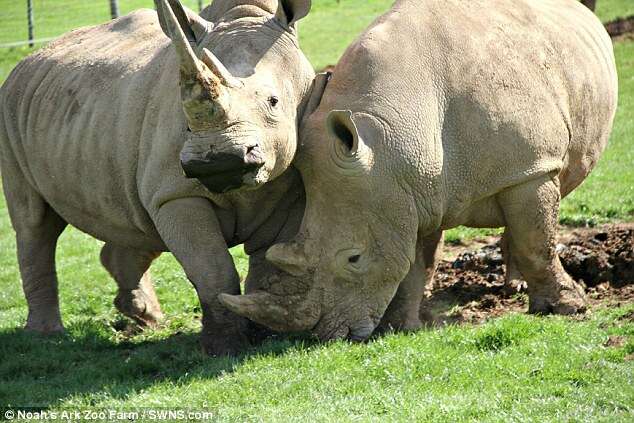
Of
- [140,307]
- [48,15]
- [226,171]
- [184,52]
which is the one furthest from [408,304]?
[48,15]

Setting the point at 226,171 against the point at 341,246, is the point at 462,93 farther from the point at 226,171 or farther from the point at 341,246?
the point at 226,171

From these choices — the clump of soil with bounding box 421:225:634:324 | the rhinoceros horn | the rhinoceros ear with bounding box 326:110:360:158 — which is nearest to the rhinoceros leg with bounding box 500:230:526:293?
the clump of soil with bounding box 421:225:634:324

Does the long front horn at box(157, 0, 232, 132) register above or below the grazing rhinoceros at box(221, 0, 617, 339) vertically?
above

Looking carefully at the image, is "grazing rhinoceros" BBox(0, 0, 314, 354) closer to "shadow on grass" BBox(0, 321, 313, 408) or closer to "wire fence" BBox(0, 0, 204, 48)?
"shadow on grass" BBox(0, 321, 313, 408)

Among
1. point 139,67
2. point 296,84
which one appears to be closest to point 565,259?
point 296,84

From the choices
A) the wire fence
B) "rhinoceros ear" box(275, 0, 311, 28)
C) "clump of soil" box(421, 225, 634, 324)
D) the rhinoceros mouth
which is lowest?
the wire fence

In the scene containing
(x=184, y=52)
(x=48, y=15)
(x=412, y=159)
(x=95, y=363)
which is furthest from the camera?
(x=48, y=15)

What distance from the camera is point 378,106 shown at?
27.4 ft

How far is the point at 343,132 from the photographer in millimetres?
8141

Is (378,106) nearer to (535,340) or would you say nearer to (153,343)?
(535,340)

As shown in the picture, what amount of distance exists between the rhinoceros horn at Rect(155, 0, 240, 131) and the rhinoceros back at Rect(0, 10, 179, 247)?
52.5 inches

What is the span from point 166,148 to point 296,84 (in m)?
1.10

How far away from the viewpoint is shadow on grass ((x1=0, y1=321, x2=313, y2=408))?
821 cm

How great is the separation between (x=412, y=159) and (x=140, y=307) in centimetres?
373
